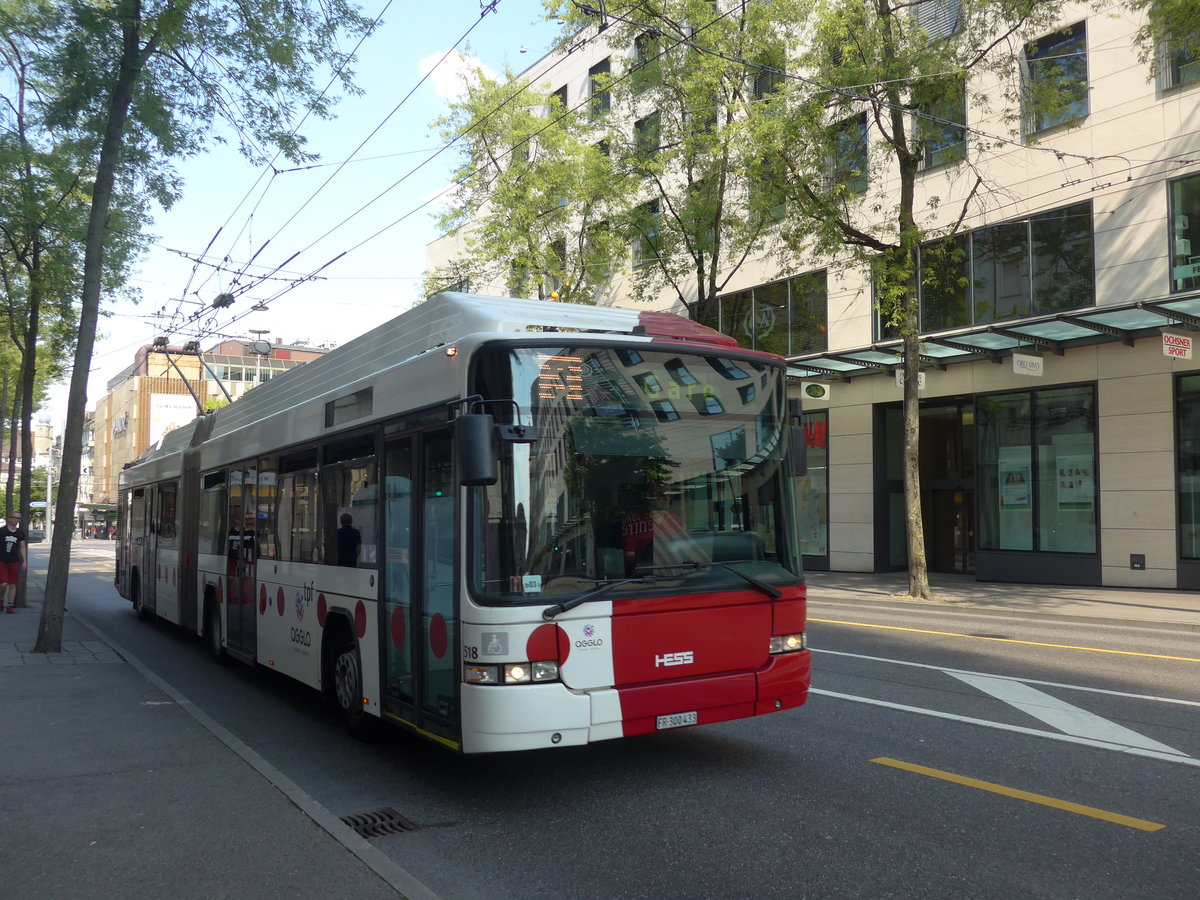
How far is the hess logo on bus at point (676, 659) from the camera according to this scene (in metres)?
5.82

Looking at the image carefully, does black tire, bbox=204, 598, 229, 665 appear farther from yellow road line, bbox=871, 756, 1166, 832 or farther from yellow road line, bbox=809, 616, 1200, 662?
yellow road line, bbox=809, 616, 1200, 662

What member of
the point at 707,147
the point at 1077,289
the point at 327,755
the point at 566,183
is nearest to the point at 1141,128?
the point at 1077,289

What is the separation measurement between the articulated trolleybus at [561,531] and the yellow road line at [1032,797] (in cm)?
79

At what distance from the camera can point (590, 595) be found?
18.3 ft

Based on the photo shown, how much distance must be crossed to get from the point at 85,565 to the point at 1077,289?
128 ft

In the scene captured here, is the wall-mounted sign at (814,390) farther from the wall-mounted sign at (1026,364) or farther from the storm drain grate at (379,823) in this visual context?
the storm drain grate at (379,823)

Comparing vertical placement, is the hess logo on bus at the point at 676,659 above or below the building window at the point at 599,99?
below

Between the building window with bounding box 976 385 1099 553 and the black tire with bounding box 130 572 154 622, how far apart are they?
17.3 meters

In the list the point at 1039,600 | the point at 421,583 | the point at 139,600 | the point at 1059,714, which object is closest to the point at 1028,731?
the point at 1059,714

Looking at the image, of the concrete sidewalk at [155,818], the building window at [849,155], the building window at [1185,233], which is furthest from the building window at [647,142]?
the concrete sidewalk at [155,818]

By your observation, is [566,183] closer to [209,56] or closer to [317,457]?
[209,56]

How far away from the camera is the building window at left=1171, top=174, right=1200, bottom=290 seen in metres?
18.4

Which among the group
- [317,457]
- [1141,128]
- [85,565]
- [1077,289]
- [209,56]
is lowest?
[85,565]

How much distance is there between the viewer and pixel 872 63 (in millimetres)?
17781
